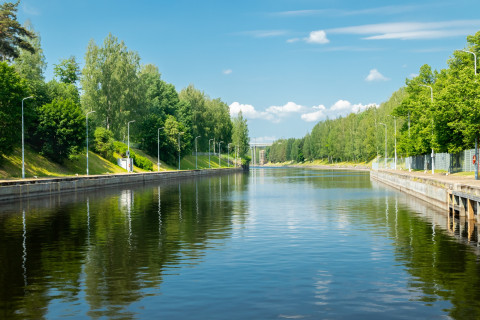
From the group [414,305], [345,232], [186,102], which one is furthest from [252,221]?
[186,102]

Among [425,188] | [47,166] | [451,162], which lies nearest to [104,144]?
[47,166]

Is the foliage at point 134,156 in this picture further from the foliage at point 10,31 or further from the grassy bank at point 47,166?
the foliage at point 10,31

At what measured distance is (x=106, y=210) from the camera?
3900cm

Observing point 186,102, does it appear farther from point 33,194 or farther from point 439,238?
point 439,238

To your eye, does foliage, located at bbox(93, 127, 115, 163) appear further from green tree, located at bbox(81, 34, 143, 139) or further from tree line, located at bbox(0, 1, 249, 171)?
green tree, located at bbox(81, 34, 143, 139)

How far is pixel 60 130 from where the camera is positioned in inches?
3174

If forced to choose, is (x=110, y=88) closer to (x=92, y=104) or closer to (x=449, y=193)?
(x=92, y=104)

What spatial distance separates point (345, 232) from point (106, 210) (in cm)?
1969

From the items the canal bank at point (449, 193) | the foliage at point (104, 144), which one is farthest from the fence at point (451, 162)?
the foliage at point (104, 144)

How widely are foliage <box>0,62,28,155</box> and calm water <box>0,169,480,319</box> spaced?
1319 inches

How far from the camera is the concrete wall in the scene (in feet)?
129

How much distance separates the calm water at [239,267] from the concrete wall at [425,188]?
6.72m

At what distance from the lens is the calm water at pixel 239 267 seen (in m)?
12.8

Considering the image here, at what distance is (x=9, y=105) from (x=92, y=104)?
4603cm
